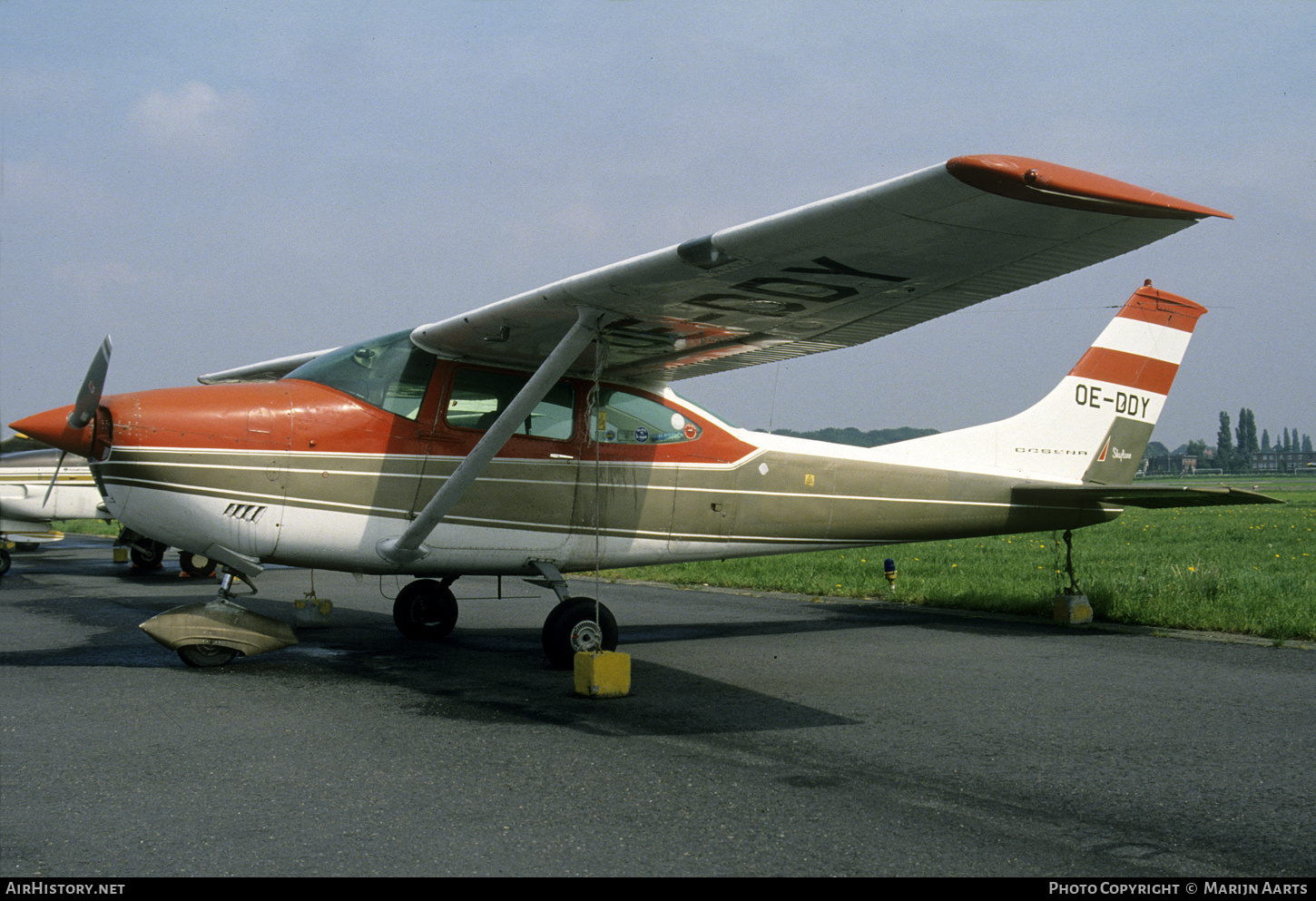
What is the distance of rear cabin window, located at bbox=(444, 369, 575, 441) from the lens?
24.1 feet

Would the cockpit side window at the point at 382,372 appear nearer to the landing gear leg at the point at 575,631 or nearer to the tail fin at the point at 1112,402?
the landing gear leg at the point at 575,631

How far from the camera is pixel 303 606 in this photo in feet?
30.1

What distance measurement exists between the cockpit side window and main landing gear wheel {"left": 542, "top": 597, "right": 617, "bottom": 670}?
183 cm

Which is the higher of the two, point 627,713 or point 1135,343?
point 1135,343

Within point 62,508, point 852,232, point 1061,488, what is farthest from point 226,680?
point 62,508

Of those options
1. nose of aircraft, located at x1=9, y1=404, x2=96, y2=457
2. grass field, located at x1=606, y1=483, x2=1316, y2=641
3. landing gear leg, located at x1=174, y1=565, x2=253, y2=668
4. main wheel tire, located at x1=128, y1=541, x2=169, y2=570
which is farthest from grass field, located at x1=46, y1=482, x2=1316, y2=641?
nose of aircraft, located at x1=9, y1=404, x2=96, y2=457

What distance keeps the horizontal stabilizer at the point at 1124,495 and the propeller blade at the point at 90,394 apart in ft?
25.7

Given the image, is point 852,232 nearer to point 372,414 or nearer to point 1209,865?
point 1209,865

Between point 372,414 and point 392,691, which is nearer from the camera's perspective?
point 392,691

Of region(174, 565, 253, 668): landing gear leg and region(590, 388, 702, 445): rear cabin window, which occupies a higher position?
region(590, 388, 702, 445): rear cabin window

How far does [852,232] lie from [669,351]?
286cm

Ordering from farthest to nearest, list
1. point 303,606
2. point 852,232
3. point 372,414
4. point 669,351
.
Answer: point 303,606 < point 669,351 < point 372,414 < point 852,232

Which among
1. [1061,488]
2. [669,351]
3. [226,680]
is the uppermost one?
[669,351]

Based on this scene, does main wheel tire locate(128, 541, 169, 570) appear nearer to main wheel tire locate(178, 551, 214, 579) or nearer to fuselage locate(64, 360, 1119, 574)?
main wheel tire locate(178, 551, 214, 579)
